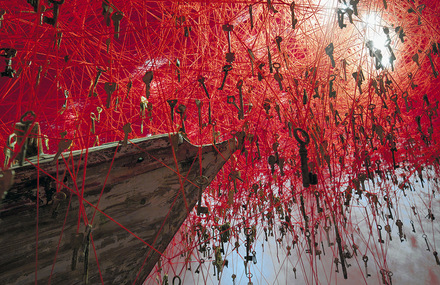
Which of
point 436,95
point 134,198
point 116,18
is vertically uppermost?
point 436,95

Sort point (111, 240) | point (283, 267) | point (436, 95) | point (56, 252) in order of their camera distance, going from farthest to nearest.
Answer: point (283, 267)
point (436, 95)
point (111, 240)
point (56, 252)

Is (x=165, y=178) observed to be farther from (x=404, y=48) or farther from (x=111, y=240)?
(x=404, y=48)

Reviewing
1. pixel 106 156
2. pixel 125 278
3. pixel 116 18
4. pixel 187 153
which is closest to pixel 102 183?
pixel 106 156

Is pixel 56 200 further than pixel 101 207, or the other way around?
pixel 101 207

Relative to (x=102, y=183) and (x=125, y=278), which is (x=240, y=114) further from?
(x=125, y=278)

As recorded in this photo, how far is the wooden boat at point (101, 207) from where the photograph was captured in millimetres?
805

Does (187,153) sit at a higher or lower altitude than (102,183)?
higher

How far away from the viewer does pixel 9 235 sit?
0.80 metres

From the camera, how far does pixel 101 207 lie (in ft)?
3.11

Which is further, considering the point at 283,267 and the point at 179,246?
the point at 179,246

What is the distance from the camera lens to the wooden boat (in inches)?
31.7

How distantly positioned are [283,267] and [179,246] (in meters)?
1.75

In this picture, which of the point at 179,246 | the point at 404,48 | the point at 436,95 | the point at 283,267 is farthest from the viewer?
the point at 179,246

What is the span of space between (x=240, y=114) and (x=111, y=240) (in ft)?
2.55
